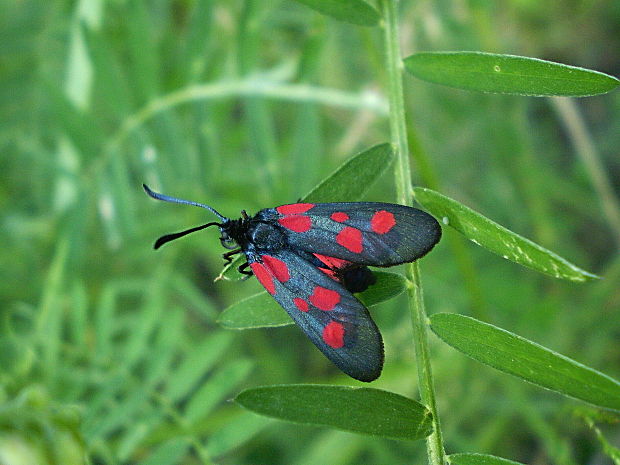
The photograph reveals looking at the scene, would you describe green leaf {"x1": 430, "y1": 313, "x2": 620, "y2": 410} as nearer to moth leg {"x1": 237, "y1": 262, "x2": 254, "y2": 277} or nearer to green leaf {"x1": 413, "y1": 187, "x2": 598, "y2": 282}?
green leaf {"x1": 413, "y1": 187, "x2": 598, "y2": 282}

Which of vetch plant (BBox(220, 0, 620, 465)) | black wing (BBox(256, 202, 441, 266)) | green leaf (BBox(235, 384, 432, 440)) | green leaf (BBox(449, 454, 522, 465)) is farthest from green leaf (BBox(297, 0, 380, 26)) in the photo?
green leaf (BBox(449, 454, 522, 465))

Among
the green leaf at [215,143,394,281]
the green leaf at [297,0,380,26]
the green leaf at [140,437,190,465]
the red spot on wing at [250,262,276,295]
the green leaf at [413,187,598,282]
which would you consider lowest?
the green leaf at [140,437,190,465]

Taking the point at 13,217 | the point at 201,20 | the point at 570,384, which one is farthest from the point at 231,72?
the point at 570,384

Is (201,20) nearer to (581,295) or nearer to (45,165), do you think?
(45,165)

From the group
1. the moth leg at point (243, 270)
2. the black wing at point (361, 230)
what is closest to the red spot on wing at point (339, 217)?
the black wing at point (361, 230)

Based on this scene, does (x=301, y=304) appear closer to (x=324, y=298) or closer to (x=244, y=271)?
(x=324, y=298)

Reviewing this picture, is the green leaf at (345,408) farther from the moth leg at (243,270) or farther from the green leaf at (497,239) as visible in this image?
the moth leg at (243,270)
